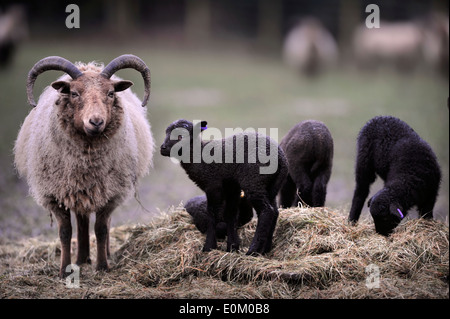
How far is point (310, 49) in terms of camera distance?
81.6ft

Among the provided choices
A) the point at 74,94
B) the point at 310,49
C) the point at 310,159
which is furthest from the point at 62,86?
the point at 310,49

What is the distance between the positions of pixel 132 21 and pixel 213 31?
3845 mm

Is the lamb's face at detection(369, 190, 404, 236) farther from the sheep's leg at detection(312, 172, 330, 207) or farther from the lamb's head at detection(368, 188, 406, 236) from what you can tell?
the sheep's leg at detection(312, 172, 330, 207)

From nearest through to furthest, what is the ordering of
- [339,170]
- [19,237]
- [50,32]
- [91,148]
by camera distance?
1. [91,148]
2. [19,237]
3. [339,170]
4. [50,32]

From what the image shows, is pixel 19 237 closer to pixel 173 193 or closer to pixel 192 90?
pixel 173 193

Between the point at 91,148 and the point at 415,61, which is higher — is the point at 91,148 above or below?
below

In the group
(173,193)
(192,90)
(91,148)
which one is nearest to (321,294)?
(91,148)

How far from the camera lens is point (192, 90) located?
2311 centimetres

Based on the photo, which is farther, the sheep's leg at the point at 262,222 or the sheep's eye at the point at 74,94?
the sheep's eye at the point at 74,94

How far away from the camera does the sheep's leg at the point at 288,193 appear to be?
746 cm

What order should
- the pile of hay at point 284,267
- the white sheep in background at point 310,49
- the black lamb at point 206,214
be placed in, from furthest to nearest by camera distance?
the white sheep in background at point 310,49 → the black lamb at point 206,214 → the pile of hay at point 284,267

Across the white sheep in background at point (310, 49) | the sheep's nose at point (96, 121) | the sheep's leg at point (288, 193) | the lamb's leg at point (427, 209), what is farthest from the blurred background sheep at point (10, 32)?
the lamb's leg at point (427, 209)

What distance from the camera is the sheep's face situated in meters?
6.04

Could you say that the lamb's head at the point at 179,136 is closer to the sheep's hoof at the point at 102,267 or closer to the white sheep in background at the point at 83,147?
the white sheep in background at the point at 83,147
